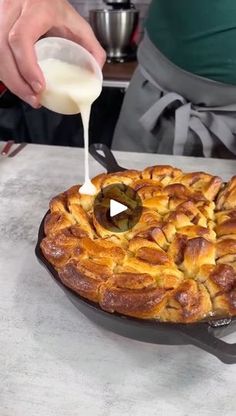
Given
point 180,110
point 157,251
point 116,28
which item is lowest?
point 116,28

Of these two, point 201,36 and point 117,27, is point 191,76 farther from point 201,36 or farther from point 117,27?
point 117,27

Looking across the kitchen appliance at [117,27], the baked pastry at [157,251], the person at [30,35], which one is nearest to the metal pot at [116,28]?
the kitchen appliance at [117,27]

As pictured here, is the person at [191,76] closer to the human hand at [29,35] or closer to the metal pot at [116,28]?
the human hand at [29,35]

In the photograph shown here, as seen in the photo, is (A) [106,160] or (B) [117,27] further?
(B) [117,27]

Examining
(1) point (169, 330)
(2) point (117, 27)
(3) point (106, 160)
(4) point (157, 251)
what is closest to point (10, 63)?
(3) point (106, 160)

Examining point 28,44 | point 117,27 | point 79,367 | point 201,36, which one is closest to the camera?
Result: point 79,367

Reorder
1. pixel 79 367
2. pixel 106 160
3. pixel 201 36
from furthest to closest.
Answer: pixel 201 36 → pixel 106 160 → pixel 79 367
